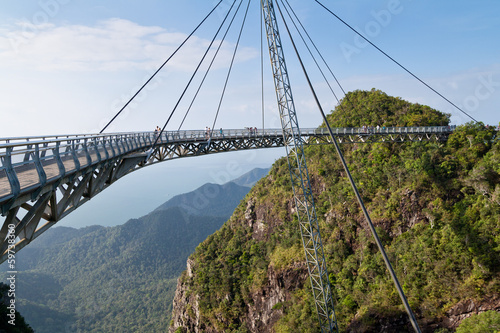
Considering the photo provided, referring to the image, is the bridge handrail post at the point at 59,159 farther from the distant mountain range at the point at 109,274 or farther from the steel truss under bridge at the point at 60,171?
the distant mountain range at the point at 109,274

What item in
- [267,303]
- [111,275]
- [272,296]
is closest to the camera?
[272,296]

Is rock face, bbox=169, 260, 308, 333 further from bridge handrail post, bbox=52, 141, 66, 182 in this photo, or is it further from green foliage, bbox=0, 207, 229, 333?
green foliage, bbox=0, 207, 229, 333

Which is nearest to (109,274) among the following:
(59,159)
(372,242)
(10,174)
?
(372,242)

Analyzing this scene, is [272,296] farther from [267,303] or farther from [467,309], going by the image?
[467,309]

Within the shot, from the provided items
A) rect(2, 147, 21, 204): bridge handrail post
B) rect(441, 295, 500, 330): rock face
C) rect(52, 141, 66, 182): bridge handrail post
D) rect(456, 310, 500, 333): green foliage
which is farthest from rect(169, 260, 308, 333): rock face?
rect(2, 147, 21, 204): bridge handrail post

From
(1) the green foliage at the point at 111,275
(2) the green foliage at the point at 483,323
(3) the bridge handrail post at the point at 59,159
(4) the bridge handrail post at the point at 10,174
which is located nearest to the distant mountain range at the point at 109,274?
(1) the green foliage at the point at 111,275

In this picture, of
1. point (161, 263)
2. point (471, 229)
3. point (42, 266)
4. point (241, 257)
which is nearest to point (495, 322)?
point (471, 229)

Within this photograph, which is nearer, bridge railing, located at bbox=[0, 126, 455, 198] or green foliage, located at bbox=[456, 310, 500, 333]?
bridge railing, located at bbox=[0, 126, 455, 198]
